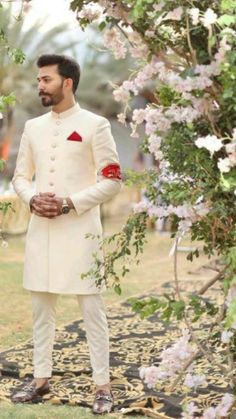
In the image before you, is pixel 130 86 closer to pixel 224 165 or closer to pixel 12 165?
pixel 224 165

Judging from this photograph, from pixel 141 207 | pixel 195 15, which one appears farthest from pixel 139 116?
pixel 195 15

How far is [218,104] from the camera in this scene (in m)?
2.77

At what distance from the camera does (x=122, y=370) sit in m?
4.80

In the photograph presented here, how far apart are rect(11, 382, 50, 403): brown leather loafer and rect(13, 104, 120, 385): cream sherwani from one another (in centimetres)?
34

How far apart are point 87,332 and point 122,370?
2.60 feet

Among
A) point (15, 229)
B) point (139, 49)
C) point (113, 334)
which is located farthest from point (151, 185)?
point (15, 229)

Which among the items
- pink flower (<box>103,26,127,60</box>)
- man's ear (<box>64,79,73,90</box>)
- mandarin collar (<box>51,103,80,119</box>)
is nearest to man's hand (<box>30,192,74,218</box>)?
mandarin collar (<box>51,103,80,119</box>)

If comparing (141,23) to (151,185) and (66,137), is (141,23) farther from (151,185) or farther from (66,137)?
(66,137)

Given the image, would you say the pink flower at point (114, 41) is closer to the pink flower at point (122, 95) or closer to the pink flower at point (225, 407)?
the pink flower at point (122, 95)

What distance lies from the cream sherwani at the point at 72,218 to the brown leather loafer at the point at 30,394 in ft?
1.13

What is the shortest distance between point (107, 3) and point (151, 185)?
0.78 m

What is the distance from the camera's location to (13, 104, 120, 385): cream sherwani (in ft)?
13.3

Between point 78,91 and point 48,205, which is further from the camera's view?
point 78,91

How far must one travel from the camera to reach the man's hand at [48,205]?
3988mm
